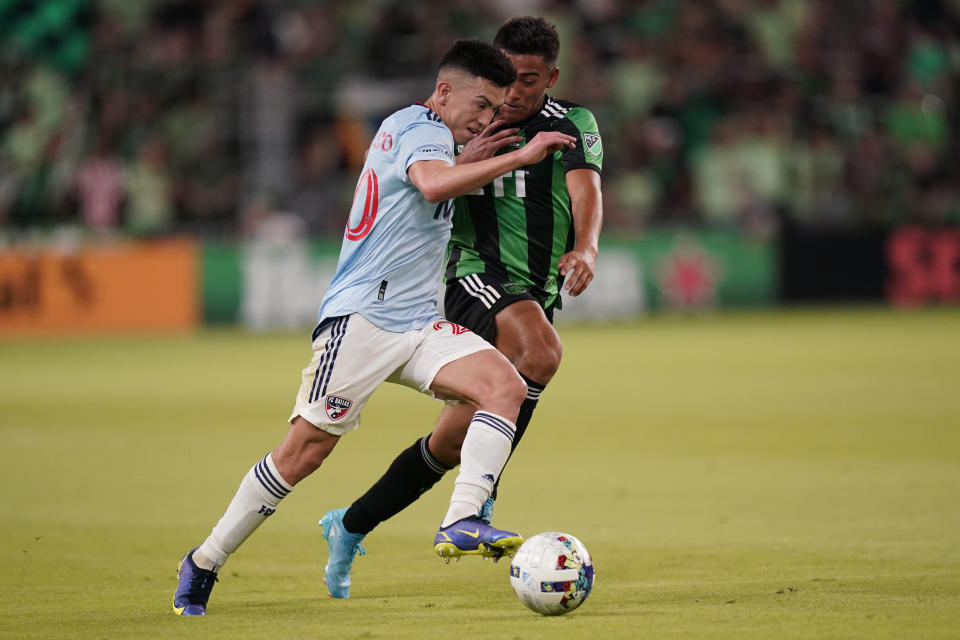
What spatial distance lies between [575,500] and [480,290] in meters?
2.12

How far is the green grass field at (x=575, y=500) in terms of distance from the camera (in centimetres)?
539

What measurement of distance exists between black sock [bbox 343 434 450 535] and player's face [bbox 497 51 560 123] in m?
1.64

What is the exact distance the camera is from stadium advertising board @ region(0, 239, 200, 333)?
67.8 feet

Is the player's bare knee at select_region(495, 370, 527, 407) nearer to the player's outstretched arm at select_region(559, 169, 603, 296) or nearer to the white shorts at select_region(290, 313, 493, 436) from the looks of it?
the white shorts at select_region(290, 313, 493, 436)

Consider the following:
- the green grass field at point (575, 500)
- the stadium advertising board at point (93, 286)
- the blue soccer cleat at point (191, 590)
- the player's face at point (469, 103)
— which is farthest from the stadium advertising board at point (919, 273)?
the blue soccer cleat at point (191, 590)

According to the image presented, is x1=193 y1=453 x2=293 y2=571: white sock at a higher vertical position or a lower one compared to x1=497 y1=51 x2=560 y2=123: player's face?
lower

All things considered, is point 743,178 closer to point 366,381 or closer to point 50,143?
point 50,143

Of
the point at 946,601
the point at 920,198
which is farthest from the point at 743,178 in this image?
the point at 946,601

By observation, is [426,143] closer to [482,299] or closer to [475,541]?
[482,299]

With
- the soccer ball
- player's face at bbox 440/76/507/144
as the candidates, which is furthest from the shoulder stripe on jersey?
the soccer ball

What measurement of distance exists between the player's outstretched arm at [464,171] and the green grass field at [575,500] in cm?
157

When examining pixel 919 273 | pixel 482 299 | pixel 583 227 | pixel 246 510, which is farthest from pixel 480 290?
pixel 919 273

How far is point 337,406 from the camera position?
5543mm

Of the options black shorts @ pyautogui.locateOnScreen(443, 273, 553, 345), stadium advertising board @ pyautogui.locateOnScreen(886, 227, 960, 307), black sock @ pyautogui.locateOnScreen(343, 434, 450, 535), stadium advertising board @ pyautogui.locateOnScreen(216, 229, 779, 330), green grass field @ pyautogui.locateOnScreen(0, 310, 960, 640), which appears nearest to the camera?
green grass field @ pyautogui.locateOnScreen(0, 310, 960, 640)
